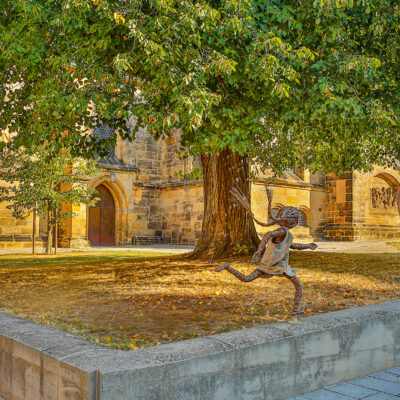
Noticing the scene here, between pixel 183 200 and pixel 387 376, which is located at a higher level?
pixel 183 200

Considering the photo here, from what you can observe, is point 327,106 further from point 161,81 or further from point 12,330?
point 12,330

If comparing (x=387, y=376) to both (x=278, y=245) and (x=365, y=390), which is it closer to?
(x=365, y=390)

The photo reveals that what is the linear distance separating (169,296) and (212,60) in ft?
10.9

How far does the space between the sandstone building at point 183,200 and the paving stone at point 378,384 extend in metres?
19.2

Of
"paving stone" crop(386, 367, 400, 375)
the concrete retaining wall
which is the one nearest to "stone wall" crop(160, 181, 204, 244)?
"paving stone" crop(386, 367, 400, 375)

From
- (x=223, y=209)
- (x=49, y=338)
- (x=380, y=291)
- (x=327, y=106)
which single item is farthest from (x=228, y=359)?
(x=223, y=209)

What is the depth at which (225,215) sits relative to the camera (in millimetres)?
11555

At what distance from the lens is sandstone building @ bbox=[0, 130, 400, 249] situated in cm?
2489

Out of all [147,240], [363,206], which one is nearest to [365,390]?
[147,240]

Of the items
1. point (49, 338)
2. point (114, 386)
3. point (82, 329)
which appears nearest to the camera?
point (114, 386)

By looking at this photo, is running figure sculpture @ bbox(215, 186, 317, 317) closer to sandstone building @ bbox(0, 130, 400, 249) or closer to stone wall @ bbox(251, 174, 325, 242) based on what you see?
stone wall @ bbox(251, 174, 325, 242)

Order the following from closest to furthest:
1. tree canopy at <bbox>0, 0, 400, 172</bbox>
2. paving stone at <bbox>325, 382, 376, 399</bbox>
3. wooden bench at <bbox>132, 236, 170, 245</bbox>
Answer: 1. paving stone at <bbox>325, 382, 376, 399</bbox>
2. tree canopy at <bbox>0, 0, 400, 172</bbox>
3. wooden bench at <bbox>132, 236, 170, 245</bbox>

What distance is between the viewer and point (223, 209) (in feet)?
37.9

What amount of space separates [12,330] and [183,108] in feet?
13.5
